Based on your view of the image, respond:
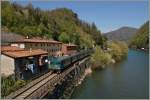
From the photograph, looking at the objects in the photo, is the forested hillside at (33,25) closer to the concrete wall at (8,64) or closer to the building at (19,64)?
the building at (19,64)

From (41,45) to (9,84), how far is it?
2071 cm

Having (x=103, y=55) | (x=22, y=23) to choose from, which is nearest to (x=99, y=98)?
(x=103, y=55)

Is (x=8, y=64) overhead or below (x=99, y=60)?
overhead

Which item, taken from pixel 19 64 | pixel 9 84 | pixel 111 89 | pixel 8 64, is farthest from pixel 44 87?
pixel 111 89

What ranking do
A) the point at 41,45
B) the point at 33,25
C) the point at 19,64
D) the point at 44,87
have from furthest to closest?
the point at 33,25, the point at 41,45, the point at 19,64, the point at 44,87

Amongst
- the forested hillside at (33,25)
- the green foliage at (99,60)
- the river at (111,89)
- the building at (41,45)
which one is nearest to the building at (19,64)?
the river at (111,89)

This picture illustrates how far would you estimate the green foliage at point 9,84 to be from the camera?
21.3m

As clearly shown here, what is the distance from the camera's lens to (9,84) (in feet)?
76.2

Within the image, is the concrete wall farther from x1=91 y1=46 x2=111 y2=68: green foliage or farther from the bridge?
x1=91 y1=46 x2=111 y2=68: green foliage

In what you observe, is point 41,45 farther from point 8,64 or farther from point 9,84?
point 9,84

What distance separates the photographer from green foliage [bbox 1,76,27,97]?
21331mm

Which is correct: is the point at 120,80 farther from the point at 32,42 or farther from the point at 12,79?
the point at 12,79

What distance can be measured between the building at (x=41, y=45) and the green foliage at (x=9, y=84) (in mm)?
14409

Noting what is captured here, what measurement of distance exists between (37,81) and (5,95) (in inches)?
222
